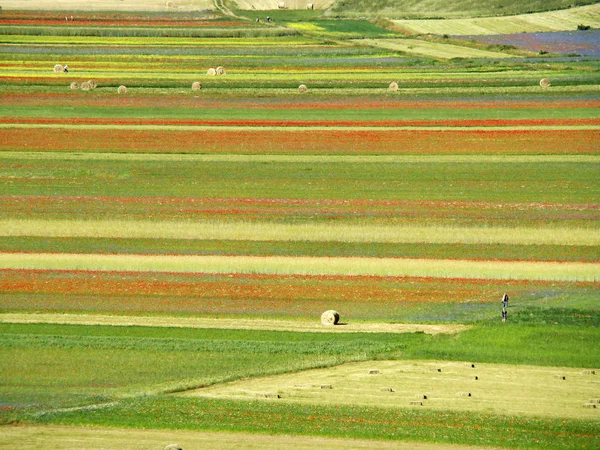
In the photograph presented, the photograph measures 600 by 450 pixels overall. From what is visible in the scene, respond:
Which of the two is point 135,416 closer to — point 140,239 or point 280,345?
point 280,345

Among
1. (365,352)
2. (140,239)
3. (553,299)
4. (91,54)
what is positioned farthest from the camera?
(91,54)

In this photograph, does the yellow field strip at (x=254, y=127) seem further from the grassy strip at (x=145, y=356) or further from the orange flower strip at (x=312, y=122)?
the grassy strip at (x=145, y=356)

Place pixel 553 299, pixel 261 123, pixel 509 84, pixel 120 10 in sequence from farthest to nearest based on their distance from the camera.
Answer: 1. pixel 120 10
2. pixel 509 84
3. pixel 261 123
4. pixel 553 299

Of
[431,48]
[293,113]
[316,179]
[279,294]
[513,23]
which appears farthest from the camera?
[513,23]

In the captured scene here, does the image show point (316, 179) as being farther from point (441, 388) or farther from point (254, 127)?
point (441, 388)

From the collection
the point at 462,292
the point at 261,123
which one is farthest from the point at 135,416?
the point at 261,123

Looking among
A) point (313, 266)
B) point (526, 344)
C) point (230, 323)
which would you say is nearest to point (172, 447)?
point (230, 323)

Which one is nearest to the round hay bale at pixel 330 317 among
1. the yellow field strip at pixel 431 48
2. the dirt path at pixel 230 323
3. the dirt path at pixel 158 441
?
the dirt path at pixel 230 323

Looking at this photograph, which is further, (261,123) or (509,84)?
(509,84)
